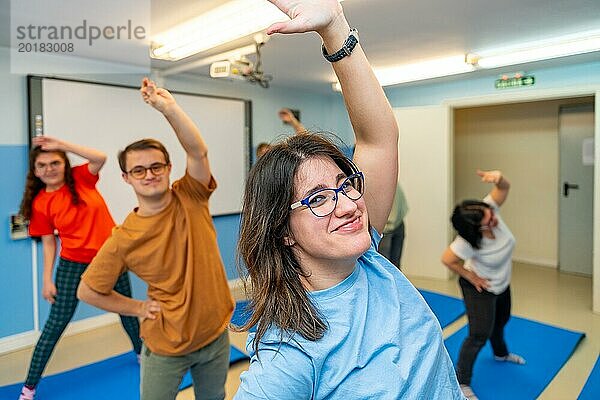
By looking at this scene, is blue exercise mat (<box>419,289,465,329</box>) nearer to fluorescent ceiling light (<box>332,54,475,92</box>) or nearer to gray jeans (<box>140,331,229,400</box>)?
fluorescent ceiling light (<box>332,54,475,92</box>)

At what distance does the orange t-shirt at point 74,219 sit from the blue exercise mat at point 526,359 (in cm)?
264

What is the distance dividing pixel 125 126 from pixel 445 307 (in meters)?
3.50

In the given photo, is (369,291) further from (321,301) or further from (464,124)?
(464,124)

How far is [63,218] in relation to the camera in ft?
9.86

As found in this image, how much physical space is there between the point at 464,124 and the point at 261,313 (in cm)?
630

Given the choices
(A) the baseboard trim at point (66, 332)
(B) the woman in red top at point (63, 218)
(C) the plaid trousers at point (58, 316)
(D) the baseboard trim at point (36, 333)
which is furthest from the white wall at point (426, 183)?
(C) the plaid trousers at point (58, 316)

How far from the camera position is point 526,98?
186 inches

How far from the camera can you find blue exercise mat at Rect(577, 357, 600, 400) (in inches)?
109

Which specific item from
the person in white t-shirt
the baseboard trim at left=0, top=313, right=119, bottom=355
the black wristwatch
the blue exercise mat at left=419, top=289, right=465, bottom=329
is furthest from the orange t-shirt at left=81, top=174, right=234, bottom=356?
the blue exercise mat at left=419, top=289, right=465, bottom=329

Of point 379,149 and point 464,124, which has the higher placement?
point 464,124

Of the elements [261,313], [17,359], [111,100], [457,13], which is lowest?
[17,359]

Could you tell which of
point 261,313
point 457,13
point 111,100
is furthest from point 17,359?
point 457,13

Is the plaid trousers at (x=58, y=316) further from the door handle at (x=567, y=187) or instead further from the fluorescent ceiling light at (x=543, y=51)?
the door handle at (x=567, y=187)

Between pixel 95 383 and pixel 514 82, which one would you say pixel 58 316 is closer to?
pixel 95 383
